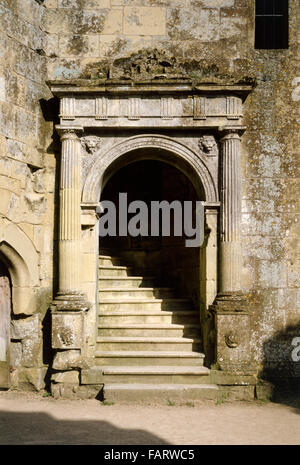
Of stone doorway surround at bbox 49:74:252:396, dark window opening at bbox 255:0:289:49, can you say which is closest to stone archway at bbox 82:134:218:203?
stone doorway surround at bbox 49:74:252:396

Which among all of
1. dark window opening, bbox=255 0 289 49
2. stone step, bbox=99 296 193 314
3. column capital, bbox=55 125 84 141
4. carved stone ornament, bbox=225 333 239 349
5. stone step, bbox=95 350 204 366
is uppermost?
A: dark window opening, bbox=255 0 289 49

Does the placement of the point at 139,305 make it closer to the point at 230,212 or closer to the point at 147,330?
the point at 147,330

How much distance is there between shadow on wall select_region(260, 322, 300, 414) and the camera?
7.42 m

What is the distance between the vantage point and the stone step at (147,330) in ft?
25.9

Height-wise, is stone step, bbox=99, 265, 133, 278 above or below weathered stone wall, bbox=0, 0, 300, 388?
below

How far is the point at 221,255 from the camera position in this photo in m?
7.37

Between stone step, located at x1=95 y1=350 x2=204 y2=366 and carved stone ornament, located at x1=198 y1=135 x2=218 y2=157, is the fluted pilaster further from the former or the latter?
carved stone ornament, located at x1=198 y1=135 x2=218 y2=157

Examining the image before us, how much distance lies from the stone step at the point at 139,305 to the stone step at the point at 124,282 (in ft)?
2.07

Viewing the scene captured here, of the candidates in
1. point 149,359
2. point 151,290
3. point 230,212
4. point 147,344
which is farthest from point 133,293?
point 230,212

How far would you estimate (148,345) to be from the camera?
7645 millimetres

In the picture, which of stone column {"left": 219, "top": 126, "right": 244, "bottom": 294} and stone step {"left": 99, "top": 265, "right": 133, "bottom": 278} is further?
stone step {"left": 99, "top": 265, "right": 133, "bottom": 278}

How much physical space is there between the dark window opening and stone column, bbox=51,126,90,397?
11.7 feet

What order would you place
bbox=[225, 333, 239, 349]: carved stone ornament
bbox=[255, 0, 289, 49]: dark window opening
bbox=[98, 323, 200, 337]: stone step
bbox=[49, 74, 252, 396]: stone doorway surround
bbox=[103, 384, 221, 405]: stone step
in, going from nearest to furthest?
bbox=[103, 384, 221, 405]: stone step < bbox=[225, 333, 239, 349]: carved stone ornament < bbox=[49, 74, 252, 396]: stone doorway surround < bbox=[98, 323, 200, 337]: stone step < bbox=[255, 0, 289, 49]: dark window opening
